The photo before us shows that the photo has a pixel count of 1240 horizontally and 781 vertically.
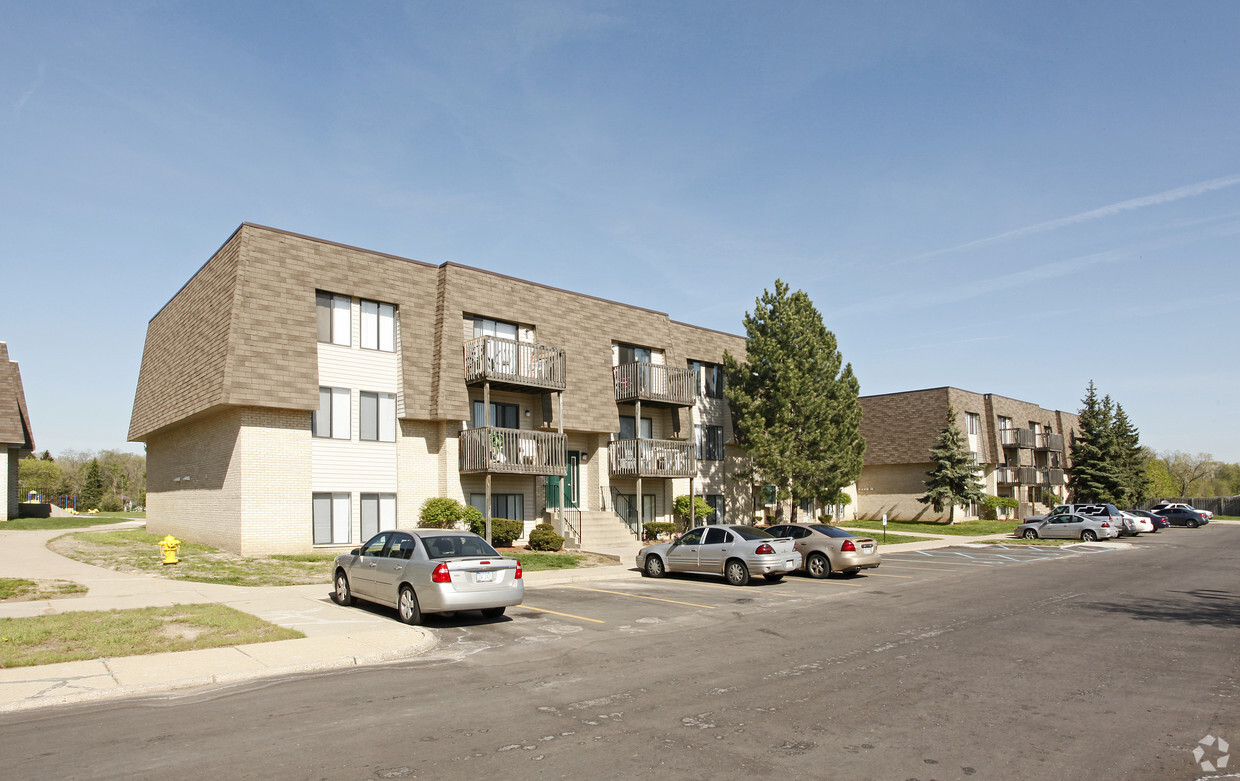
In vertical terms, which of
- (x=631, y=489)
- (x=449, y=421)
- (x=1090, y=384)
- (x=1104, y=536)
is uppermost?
(x=1090, y=384)

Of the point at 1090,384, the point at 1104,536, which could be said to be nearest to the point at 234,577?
the point at 1104,536

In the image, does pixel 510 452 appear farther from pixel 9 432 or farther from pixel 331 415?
pixel 9 432

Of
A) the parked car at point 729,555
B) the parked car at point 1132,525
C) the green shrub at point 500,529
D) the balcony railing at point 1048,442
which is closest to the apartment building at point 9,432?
the green shrub at point 500,529

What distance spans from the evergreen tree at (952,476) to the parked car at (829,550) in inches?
1159

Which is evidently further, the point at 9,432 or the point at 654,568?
the point at 9,432

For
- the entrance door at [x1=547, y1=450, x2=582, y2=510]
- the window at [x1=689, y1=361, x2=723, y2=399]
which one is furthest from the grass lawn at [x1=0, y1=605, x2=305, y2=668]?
the window at [x1=689, y1=361, x2=723, y2=399]

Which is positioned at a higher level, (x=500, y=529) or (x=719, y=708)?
(x=500, y=529)

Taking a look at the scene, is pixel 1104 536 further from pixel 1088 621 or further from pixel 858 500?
pixel 1088 621

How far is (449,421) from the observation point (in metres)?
26.8

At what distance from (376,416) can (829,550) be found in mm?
14695

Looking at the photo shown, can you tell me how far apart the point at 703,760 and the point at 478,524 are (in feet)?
66.6

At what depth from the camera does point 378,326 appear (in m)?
26.2

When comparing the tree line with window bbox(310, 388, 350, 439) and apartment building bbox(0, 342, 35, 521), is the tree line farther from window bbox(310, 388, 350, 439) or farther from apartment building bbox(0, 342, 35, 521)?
window bbox(310, 388, 350, 439)

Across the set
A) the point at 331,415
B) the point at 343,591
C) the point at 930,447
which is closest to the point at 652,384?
the point at 331,415
